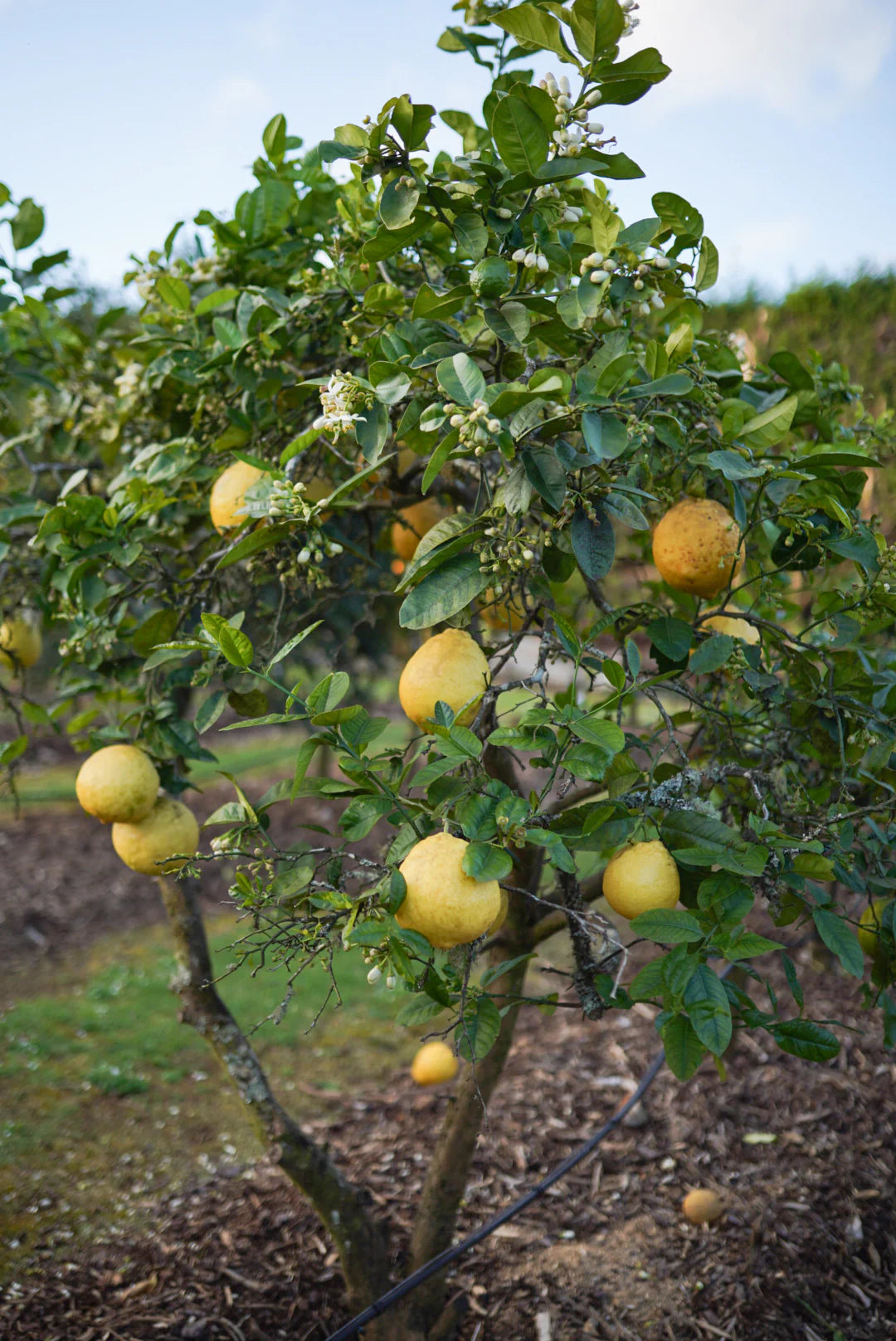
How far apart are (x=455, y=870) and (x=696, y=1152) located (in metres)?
2.11

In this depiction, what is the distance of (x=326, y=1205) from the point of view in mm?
1895

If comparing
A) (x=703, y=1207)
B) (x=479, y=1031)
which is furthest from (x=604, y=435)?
(x=703, y=1207)

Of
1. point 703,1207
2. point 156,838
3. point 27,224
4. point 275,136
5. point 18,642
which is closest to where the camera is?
point 156,838

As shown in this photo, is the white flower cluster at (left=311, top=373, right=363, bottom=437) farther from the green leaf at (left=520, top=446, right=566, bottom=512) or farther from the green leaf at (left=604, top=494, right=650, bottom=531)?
the green leaf at (left=604, top=494, right=650, bottom=531)

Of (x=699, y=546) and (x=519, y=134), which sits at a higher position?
(x=519, y=134)

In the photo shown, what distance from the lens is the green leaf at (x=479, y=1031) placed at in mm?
1209

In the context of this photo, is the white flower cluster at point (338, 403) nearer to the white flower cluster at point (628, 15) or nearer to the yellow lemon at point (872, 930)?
the white flower cluster at point (628, 15)

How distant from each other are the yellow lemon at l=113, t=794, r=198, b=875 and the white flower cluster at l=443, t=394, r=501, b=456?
0.87m

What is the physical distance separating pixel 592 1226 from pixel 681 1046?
1.54m

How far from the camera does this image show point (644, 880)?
1148 millimetres

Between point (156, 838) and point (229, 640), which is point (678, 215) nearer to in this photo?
point (229, 640)

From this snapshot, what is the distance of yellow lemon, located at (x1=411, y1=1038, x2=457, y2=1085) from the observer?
2.97m

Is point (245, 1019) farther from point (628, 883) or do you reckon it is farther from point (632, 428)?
point (632, 428)

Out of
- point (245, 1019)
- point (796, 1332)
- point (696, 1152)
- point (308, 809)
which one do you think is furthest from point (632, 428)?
point (308, 809)
